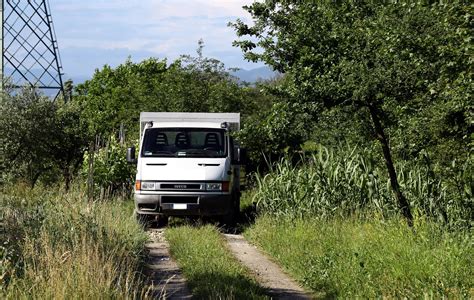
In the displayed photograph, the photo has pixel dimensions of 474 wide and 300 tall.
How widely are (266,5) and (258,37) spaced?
27.5 inches

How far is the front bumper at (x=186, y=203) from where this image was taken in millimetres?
A: 14578

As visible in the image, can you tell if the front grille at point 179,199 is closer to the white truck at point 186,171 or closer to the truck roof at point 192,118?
the white truck at point 186,171

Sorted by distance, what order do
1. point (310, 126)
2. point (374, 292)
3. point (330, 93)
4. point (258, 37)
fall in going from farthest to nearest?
point (258, 37) < point (310, 126) < point (330, 93) < point (374, 292)

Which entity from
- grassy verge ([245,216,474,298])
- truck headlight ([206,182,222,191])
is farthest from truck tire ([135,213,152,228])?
grassy verge ([245,216,474,298])

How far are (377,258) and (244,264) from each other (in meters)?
2.45

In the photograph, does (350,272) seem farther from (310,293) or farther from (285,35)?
(285,35)

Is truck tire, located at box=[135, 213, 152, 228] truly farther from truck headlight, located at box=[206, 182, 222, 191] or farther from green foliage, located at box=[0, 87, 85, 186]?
green foliage, located at box=[0, 87, 85, 186]

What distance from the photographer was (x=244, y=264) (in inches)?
413

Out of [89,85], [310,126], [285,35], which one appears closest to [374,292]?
[310,126]

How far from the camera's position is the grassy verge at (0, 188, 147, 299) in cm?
652

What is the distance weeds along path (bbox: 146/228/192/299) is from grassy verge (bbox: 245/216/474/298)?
4.97 feet

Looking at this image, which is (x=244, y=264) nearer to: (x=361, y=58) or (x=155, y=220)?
(x=361, y=58)

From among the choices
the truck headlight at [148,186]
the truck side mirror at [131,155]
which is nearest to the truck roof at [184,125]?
the truck side mirror at [131,155]

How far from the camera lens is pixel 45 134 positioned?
19.2 meters
